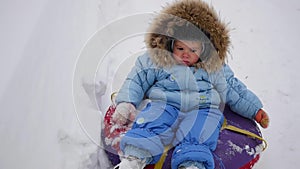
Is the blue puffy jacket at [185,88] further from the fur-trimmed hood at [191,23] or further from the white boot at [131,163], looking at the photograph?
the white boot at [131,163]

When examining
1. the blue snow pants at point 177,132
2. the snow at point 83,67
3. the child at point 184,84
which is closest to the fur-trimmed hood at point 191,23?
the child at point 184,84

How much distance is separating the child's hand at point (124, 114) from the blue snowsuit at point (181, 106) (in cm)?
3

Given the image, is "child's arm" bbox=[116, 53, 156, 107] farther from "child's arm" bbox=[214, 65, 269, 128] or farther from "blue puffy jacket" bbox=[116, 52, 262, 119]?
"child's arm" bbox=[214, 65, 269, 128]

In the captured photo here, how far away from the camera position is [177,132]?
1.31 meters

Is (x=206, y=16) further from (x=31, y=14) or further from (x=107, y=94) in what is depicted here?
(x=31, y=14)

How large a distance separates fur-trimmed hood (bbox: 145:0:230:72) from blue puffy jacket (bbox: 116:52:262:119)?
4cm

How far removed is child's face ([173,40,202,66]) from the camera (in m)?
1.42

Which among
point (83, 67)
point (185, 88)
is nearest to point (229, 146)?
point (185, 88)

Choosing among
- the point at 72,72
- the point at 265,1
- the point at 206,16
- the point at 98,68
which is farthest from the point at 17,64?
the point at 265,1

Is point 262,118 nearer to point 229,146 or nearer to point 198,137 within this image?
point 229,146

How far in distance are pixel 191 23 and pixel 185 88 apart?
251 mm

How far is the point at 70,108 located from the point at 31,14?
31.2 inches

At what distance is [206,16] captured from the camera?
4.62 feet

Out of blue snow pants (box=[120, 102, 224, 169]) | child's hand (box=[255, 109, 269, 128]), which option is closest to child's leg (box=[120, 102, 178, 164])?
blue snow pants (box=[120, 102, 224, 169])
